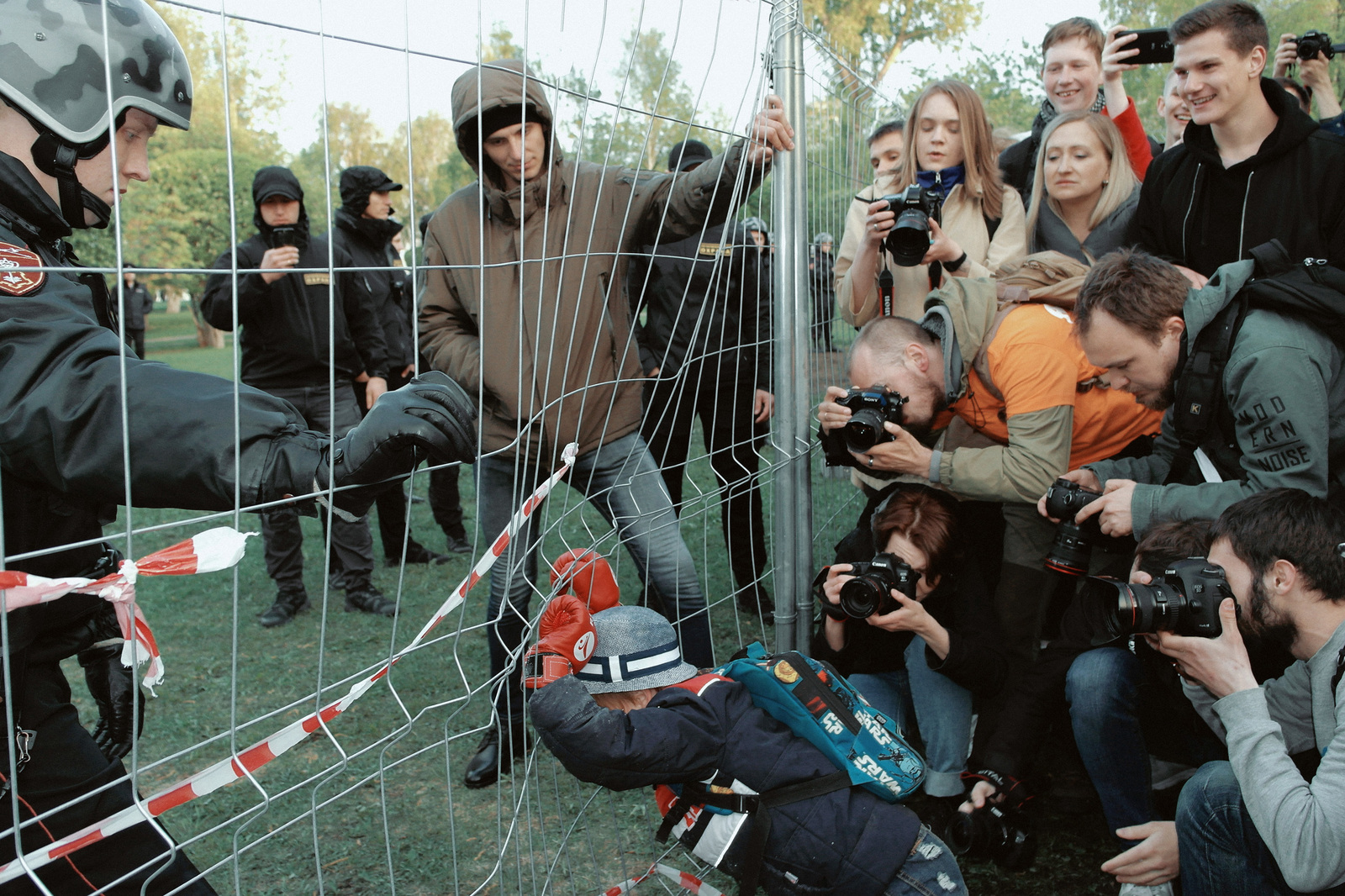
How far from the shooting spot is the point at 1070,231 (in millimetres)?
3090

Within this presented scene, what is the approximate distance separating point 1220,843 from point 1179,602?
559 millimetres

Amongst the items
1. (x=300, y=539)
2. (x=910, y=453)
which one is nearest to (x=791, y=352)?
(x=910, y=453)

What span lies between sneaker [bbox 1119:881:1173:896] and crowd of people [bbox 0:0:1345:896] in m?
0.01

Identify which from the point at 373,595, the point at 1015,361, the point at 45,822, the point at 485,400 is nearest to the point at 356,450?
the point at 45,822

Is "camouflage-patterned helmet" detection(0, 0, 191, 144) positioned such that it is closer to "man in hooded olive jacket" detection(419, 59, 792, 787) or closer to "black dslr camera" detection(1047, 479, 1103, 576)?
"man in hooded olive jacket" detection(419, 59, 792, 787)

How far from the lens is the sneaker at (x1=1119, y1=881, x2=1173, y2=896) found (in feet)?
7.14

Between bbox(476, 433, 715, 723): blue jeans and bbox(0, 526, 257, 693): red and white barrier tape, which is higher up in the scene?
bbox(0, 526, 257, 693): red and white barrier tape

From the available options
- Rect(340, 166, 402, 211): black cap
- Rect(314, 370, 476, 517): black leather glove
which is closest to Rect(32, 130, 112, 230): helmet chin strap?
Rect(314, 370, 476, 517): black leather glove

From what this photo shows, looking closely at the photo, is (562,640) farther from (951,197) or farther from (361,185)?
(361,185)

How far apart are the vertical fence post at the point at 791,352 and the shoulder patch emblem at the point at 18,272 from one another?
1733 millimetres

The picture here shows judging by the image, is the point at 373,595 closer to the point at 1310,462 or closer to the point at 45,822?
the point at 45,822

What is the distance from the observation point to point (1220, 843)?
77.1 inches

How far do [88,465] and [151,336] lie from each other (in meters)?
34.3

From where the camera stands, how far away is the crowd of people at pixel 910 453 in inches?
52.4
